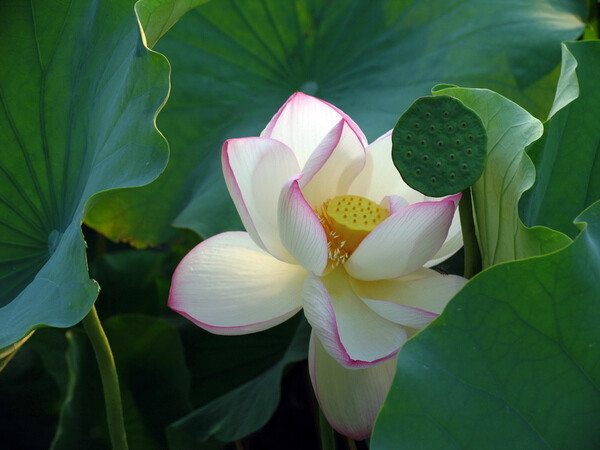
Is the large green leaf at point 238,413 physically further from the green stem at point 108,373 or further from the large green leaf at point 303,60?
the large green leaf at point 303,60

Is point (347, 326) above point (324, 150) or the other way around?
the other way around

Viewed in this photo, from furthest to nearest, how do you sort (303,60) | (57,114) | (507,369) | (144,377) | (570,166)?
1. (303,60)
2. (144,377)
3. (57,114)
4. (570,166)
5. (507,369)

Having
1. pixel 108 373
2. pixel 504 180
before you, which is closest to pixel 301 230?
pixel 504 180

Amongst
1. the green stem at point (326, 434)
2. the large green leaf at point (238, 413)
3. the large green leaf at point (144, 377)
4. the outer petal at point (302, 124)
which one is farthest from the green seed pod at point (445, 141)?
the large green leaf at point (144, 377)

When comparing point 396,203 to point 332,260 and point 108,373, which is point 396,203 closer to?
point 332,260

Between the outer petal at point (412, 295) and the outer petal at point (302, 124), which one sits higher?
the outer petal at point (302, 124)

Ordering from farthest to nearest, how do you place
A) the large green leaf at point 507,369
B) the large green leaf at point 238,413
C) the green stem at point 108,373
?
1. the large green leaf at point 238,413
2. the green stem at point 108,373
3. the large green leaf at point 507,369

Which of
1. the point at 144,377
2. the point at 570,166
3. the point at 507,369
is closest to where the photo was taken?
the point at 507,369

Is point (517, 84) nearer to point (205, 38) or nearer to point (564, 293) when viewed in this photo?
point (205, 38)
